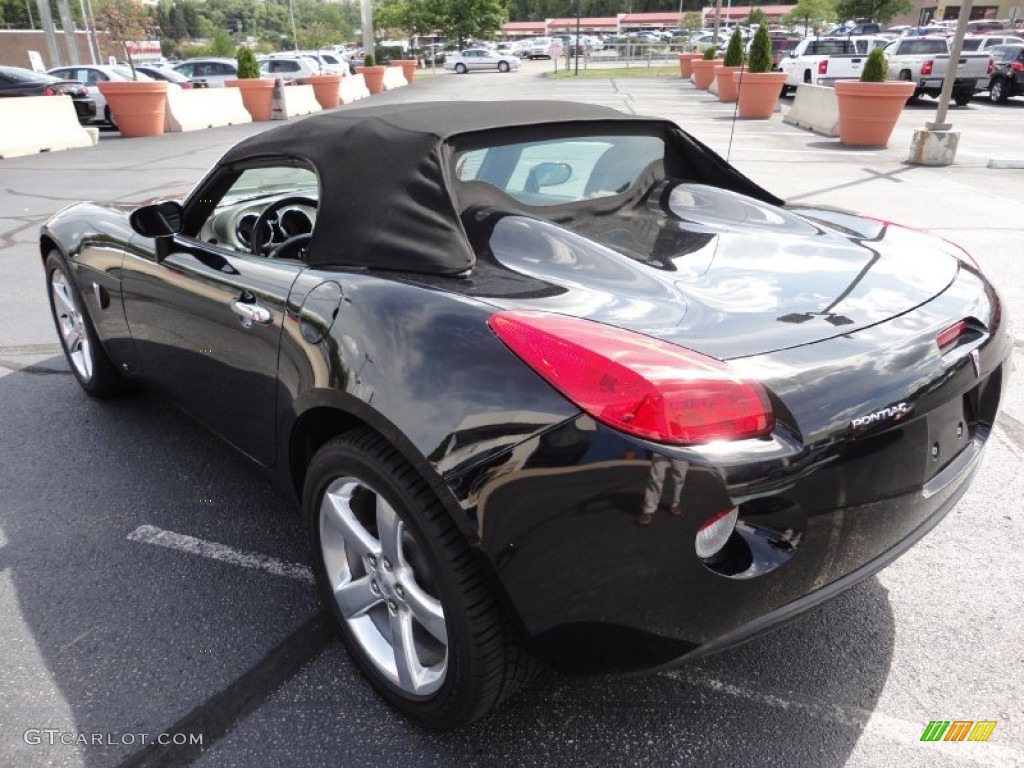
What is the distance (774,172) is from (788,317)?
10.8 metres

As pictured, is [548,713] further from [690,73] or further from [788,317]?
[690,73]

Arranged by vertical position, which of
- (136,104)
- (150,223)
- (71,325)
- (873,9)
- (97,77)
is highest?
(873,9)

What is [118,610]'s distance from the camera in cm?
258

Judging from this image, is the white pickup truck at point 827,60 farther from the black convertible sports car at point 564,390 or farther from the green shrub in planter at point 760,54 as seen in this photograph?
the black convertible sports car at point 564,390

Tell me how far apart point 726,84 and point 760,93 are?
433 cm

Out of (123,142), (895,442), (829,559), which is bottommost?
(123,142)

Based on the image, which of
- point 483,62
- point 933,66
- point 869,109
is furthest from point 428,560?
point 483,62

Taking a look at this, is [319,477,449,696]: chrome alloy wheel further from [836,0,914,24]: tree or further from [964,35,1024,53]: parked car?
[836,0,914,24]: tree

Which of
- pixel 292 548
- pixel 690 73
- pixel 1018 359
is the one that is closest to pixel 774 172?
pixel 1018 359

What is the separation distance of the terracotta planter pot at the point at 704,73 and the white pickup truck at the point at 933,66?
7.82 m

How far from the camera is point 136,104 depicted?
1770cm

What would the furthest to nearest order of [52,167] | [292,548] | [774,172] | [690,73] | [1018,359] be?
[690,73] < [52,167] < [774,172] < [1018,359] < [292,548]

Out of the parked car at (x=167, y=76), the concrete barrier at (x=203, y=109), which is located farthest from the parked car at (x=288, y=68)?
the concrete barrier at (x=203, y=109)

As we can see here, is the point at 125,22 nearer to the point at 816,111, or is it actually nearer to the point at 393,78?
the point at 393,78
